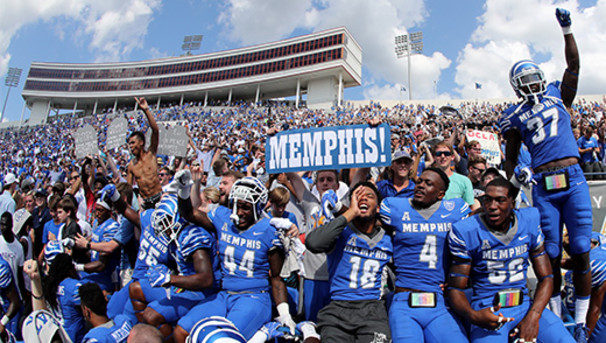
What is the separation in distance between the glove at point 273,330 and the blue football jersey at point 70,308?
265 centimetres

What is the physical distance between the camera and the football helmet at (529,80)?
3.57 meters

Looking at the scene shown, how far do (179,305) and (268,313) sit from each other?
0.86 m

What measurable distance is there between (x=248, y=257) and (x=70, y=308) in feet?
8.85

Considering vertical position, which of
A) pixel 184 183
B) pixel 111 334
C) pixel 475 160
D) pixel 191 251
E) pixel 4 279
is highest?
pixel 475 160

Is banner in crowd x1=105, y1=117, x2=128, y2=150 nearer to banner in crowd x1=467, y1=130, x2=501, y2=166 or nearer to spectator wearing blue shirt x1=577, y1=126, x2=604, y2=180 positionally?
banner in crowd x1=467, y1=130, x2=501, y2=166

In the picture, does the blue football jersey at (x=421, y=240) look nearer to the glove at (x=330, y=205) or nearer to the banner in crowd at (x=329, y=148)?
the glove at (x=330, y=205)

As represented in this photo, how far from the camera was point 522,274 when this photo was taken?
3.05 metres

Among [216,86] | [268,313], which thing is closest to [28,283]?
[268,313]

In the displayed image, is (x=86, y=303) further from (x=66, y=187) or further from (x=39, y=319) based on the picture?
(x=66, y=187)

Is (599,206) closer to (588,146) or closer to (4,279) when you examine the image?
(588,146)

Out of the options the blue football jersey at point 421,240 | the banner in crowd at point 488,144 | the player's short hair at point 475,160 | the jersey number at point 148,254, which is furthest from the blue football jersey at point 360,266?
the banner in crowd at point 488,144

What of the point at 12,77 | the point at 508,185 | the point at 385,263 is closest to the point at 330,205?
the point at 385,263

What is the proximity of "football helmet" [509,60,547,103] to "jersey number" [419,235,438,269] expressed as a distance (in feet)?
5.73

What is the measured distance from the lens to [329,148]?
4.65 metres
